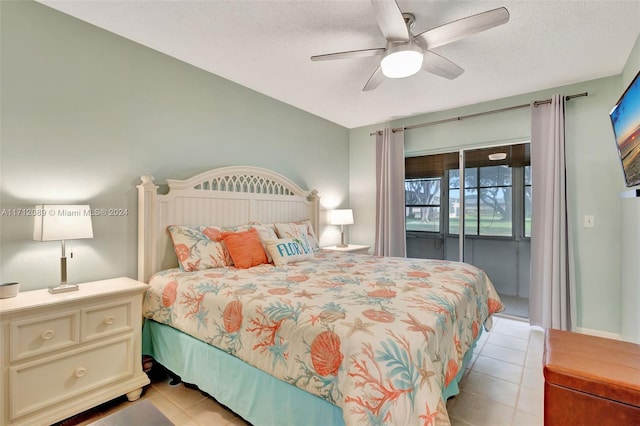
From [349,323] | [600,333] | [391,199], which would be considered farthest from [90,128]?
[600,333]

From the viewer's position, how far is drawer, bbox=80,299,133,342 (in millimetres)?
1824

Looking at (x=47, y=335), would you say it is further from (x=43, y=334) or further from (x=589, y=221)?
(x=589, y=221)

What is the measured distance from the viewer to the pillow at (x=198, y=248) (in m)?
2.39

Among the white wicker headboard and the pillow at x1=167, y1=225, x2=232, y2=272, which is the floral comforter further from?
the white wicker headboard

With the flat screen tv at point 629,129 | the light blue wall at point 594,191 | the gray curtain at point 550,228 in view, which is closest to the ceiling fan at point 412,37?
the flat screen tv at point 629,129

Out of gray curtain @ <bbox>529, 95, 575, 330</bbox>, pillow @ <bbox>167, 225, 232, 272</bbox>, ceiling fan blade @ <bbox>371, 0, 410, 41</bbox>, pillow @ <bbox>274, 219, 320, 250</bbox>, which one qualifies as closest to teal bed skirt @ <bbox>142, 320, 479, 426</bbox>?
pillow @ <bbox>167, 225, 232, 272</bbox>

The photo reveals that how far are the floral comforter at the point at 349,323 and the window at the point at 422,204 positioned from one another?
1963 mm

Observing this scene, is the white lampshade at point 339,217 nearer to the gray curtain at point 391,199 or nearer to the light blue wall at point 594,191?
the gray curtain at point 391,199

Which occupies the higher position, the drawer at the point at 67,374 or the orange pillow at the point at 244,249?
the orange pillow at the point at 244,249

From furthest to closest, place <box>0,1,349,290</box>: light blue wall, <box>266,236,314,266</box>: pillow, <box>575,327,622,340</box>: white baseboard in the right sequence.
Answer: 1. <box>575,327,622,340</box>: white baseboard
2. <box>266,236,314,266</box>: pillow
3. <box>0,1,349,290</box>: light blue wall

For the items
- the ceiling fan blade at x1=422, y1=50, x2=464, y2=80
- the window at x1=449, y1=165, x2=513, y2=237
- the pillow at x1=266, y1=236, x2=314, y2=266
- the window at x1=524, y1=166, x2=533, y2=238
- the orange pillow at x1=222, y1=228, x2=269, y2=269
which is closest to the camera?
the ceiling fan blade at x1=422, y1=50, x2=464, y2=80

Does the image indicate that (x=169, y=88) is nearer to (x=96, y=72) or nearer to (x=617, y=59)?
(x=96, y=72)

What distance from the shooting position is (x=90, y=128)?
221cm

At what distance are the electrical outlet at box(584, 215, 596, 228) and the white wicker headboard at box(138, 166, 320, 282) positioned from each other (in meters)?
2.91
